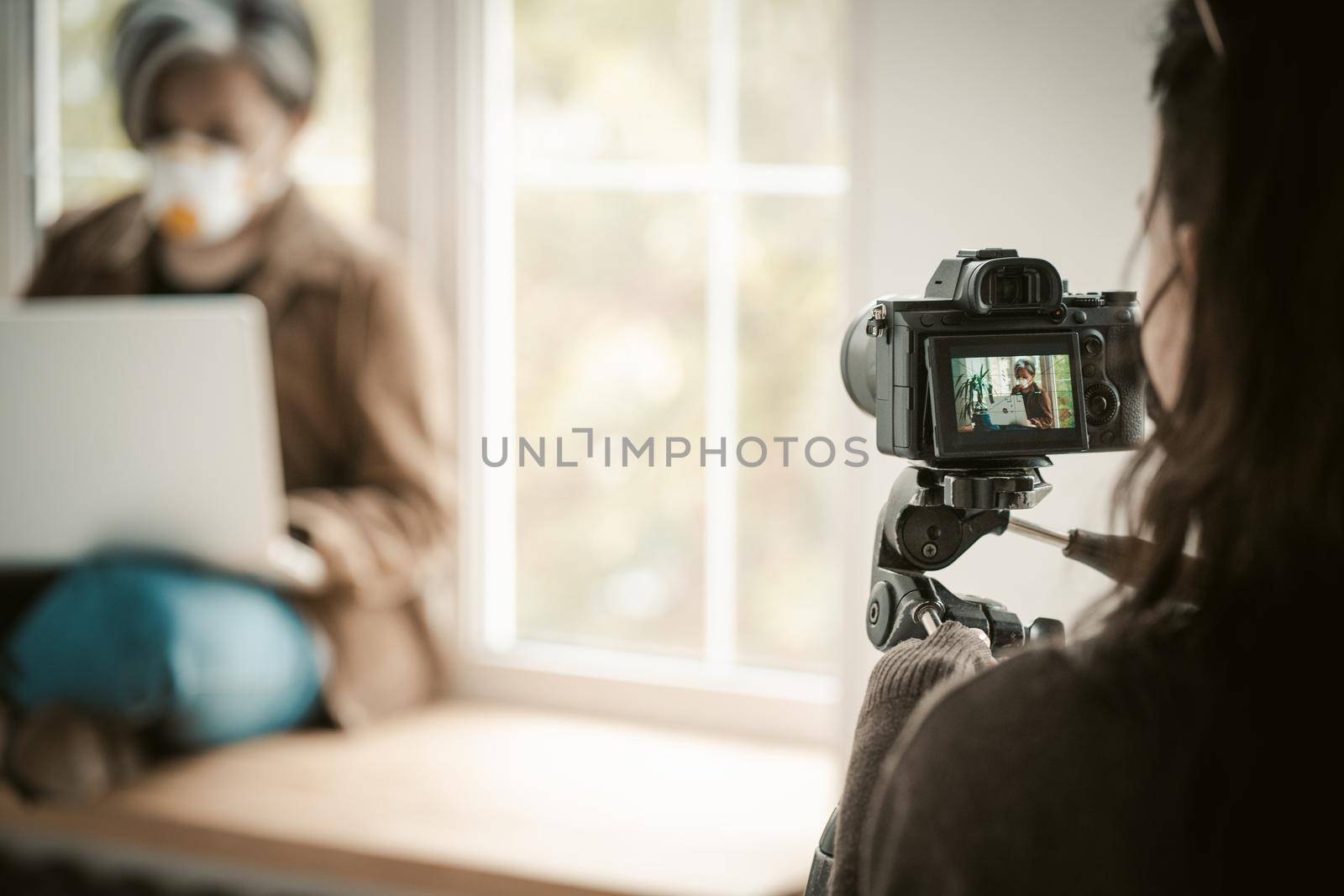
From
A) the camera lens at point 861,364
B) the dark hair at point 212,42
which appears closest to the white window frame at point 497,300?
the dark hair at point 212,42

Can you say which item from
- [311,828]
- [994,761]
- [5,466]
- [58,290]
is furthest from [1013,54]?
[58,290]

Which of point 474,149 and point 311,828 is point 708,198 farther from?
point 311,828

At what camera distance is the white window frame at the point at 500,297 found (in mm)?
1477

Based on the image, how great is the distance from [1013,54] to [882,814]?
0.79 metres

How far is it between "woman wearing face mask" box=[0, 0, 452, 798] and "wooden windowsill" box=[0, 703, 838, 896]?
0.08 meters

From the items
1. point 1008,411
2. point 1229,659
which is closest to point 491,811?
point 1008,411

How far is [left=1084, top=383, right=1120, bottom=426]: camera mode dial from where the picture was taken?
56 centimetres

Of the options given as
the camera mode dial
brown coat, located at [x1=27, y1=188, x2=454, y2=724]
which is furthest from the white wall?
brown coat, located at [x1=27, y1=188, x2=454, y2=724]

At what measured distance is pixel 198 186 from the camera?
1616mm

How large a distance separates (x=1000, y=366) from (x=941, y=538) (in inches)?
3.6

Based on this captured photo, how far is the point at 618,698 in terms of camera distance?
1.56 metres

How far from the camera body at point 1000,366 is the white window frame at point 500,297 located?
3.03 feet

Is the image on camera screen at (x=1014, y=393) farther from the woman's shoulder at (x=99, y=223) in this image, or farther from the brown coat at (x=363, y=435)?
the woman's shoulder at (x=99, y=223)

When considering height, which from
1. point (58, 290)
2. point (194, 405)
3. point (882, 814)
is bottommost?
point (882, 814)
